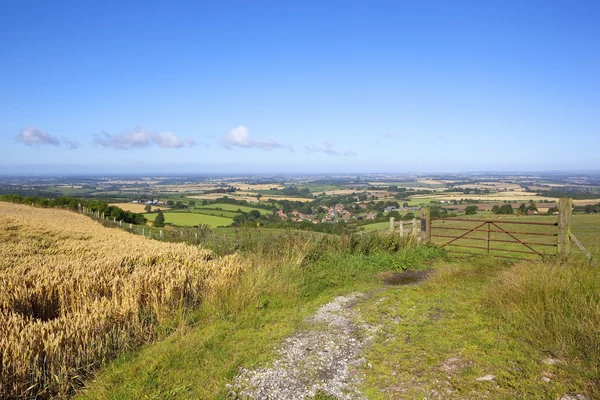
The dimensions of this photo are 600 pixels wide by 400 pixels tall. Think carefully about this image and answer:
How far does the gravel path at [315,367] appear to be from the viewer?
4.14 meters

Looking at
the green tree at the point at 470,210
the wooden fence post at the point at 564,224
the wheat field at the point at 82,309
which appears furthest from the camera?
the green tree at the point at 470,210

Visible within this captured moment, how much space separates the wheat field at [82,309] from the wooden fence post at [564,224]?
9806 millimetres

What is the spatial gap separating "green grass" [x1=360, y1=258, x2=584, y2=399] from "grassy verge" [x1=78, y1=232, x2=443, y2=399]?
154 cm

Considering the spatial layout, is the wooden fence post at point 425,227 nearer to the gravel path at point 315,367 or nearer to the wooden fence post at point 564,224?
the wooden fence post at point 564,224

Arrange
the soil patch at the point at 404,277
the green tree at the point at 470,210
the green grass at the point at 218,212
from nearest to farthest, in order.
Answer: the soil patch at the point at 404,277 < the green tree at the point at 470,210 < the green grass at the point at 218,212

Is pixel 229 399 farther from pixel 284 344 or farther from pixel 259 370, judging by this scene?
pixel 284 344

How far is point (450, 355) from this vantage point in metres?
4.73

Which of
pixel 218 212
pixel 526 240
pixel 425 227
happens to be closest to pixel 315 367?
pixel 425 227

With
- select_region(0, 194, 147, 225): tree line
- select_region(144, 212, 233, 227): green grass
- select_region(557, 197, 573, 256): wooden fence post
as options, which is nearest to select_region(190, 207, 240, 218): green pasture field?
select_region(144, 212, 233, 227): green grass

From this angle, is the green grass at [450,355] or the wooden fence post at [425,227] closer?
the green grass at [450,355]

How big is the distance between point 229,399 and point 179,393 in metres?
0.60

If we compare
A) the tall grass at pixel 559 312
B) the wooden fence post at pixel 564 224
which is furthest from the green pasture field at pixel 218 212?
the tall grass at pixel 559 312

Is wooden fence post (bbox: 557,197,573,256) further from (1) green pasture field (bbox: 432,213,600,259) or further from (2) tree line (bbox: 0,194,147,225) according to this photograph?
(2) tree line (bbox: 0,194,147,225)

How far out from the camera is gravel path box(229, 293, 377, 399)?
4.14 metres
